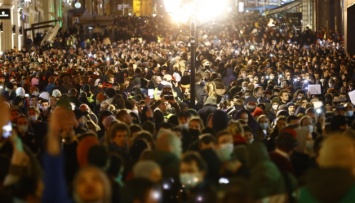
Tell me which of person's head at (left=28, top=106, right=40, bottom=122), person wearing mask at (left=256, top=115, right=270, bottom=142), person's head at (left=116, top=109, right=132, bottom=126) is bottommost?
person wearing mask at (left=256, top=115, right=270, bottom=142)

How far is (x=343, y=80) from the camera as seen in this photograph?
25344 mm

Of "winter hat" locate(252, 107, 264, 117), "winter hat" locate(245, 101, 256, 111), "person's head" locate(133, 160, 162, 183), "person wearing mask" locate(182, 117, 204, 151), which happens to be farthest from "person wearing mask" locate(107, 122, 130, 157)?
"winter hat" locate(245, 101, 256, 111)

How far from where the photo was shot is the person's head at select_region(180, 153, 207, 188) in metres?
8.45

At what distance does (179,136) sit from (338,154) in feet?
13.4

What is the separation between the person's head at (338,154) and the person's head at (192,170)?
1206 millimetres

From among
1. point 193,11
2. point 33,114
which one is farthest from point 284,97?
point 33,114

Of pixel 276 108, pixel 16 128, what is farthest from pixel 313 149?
pixel 276 108

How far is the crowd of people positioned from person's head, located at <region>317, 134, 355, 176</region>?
1cm

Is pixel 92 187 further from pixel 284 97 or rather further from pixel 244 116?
pixel 284 97

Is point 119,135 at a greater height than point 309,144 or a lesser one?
greater

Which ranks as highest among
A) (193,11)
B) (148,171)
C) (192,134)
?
(193,11)

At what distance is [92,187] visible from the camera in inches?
263

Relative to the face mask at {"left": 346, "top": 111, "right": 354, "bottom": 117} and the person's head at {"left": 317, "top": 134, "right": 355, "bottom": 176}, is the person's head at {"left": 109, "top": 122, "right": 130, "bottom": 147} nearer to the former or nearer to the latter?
the person's head at {"left": 317, "top": 134, "right": 355, "bottom": 176}

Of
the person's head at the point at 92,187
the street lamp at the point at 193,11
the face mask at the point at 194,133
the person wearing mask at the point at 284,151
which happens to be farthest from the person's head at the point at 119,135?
the street lamp at the point at 193,11
